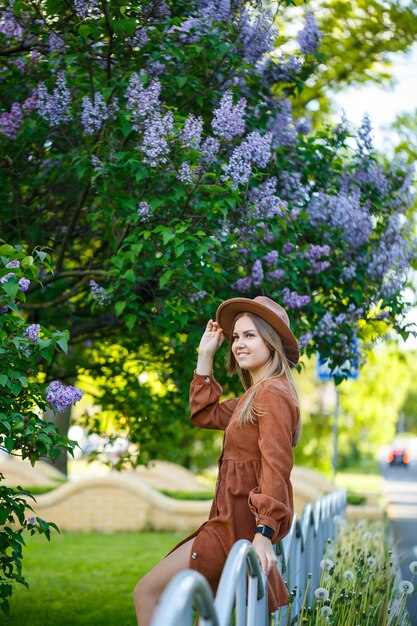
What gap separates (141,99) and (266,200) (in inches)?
36.0

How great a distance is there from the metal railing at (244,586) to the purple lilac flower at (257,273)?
1.43 m

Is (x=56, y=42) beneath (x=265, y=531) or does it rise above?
above

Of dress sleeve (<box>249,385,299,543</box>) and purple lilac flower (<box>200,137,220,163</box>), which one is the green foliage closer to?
dress sleeve (<box>249,385,299,543</box>)

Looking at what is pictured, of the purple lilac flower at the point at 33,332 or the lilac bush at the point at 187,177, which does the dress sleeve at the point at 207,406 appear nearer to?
the purple lilac flower at the point at 33,332

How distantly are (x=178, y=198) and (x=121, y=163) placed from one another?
1.42ft

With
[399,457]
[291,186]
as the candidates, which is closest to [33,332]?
[291,186]

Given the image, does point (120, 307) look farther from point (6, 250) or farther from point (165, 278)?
point (6, 250)

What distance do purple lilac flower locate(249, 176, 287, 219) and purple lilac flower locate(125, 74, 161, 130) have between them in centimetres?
75

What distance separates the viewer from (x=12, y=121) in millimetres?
6496

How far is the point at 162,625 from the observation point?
2.07 metres

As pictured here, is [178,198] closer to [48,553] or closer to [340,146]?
[340,146]

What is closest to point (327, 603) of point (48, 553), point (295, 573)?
point (295, 573)

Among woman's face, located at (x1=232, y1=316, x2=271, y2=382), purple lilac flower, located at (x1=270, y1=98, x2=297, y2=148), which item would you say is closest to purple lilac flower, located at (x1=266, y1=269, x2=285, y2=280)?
purple lilac flower, located at (x1=270, y1=98, x2=297, y2=148)

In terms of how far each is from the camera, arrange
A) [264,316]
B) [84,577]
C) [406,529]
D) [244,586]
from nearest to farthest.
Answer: [244,586]
[264,316]
[84,577]
[406,529]
